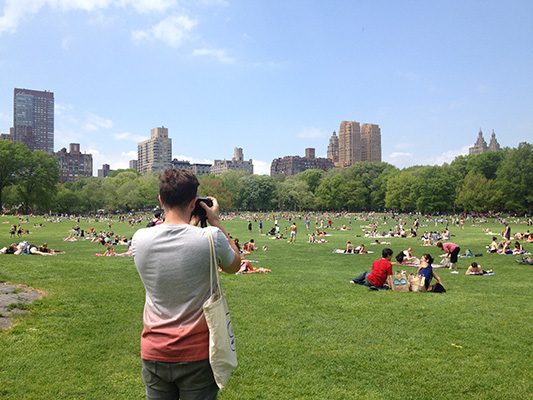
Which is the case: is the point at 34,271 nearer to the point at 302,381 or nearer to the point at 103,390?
the point at 103,390

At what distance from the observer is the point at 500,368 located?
5.63 meters

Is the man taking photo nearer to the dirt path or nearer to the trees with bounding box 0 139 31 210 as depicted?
the dirt path

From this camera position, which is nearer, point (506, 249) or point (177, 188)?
point (177, 188)

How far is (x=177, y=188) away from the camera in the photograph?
8.62 ft

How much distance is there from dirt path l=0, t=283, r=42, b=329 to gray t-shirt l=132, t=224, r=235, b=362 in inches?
251

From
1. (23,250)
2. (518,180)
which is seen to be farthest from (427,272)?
(518,180)

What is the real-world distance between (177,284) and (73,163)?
204900 mm

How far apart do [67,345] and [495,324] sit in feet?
27.2

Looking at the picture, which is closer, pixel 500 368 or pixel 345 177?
pixel 500 368

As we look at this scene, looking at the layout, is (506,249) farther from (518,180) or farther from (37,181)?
(37,181)

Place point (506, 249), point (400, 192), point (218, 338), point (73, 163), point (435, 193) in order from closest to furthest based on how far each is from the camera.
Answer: point (218, 338) < point (506, 249) < point (435, 193) < point (400, 192) < point (73, 163)

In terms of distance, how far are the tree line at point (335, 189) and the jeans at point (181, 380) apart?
8000 centimetres

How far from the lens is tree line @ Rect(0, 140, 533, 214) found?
71.6 meters

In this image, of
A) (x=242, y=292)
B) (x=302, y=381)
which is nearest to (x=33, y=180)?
(x=242, y=292)
